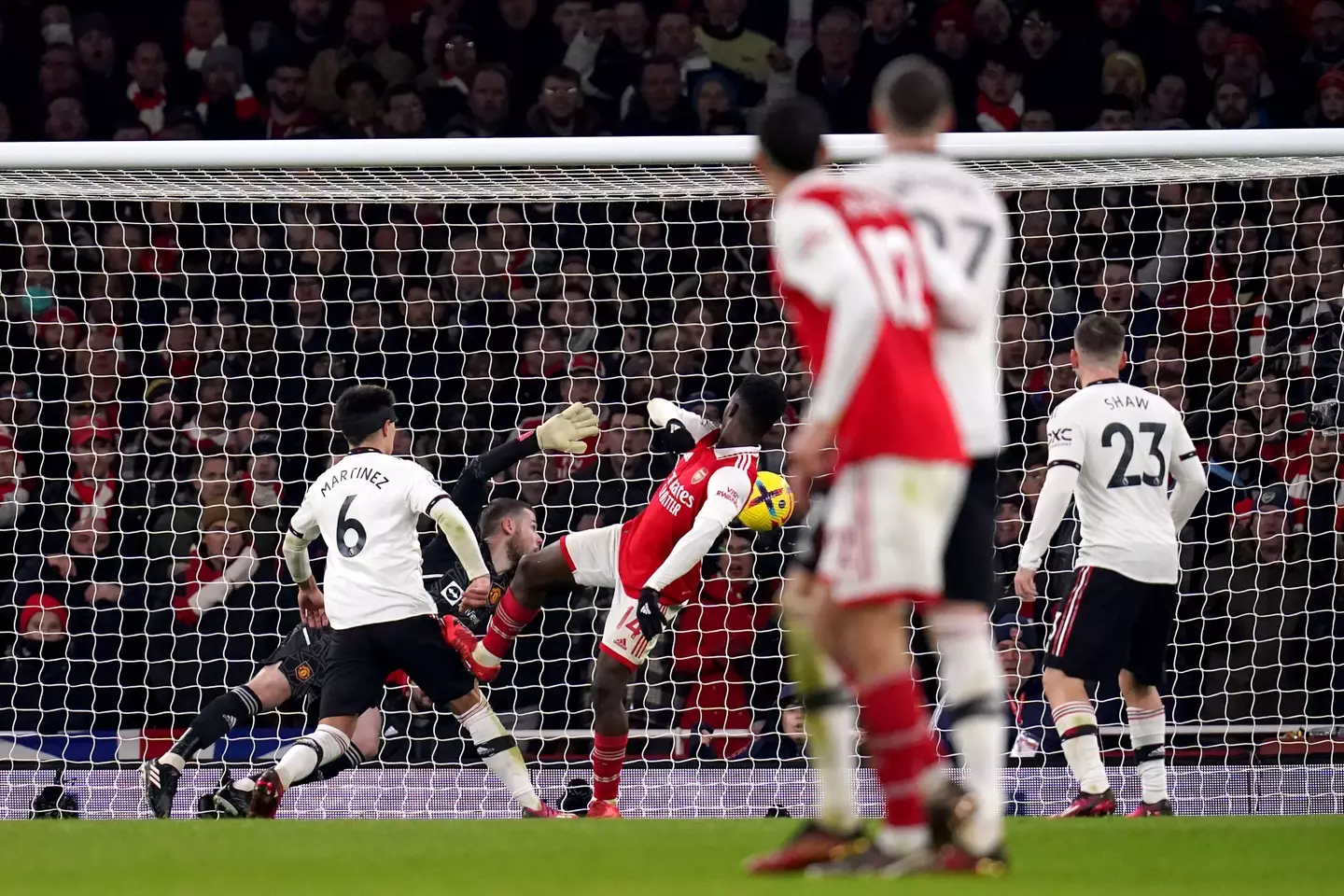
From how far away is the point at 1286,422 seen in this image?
985 cm

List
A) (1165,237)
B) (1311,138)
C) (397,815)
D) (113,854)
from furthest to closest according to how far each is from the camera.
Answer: (1165,237) → (397,815) → (1311,138) → (113,854)

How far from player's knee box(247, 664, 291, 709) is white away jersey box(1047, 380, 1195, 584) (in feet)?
12.9

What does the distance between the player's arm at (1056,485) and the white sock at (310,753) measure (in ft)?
9.55

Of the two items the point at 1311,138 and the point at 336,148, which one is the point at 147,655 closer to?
the point at 336,148

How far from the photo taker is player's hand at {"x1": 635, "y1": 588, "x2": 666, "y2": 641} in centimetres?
790

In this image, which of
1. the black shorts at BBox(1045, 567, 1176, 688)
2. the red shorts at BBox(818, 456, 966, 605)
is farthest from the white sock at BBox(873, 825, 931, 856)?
the black shorts at BBox(1045, 567, 1176, 688)

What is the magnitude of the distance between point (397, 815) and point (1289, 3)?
7.83 m

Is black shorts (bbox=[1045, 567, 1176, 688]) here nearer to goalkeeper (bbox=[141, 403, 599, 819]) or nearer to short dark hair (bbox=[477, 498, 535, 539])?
goalkeeper (bbox=[141, 403, 599, 819])

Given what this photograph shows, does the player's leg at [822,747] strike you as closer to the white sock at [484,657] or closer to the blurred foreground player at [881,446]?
the blurred foreground player at [881,446]

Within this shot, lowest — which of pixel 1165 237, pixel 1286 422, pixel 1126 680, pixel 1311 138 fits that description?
pixel 1126 680

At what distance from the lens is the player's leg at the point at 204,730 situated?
28.1 ft

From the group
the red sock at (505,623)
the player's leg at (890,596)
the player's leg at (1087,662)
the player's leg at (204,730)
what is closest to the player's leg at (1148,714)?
the player's leg at (1087,662)

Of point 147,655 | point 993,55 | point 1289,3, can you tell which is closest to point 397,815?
point 147,655

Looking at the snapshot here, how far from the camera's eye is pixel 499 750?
806 centimetres
